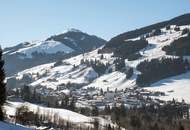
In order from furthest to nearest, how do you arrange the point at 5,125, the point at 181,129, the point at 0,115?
the point at 181,129 < the point at 0,115 < the point at 5,125

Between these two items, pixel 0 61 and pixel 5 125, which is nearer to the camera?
pixel 5 125

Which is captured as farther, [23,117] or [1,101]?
[23,117]

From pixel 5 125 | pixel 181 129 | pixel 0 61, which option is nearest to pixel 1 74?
pixel 0 61

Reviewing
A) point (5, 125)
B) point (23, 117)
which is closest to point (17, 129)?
point (5, 125)

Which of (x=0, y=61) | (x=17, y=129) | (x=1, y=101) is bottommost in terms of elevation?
(x=17, y=129)

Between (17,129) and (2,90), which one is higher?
(2,90)

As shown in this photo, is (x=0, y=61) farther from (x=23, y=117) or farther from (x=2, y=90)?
(x=23, y=117)

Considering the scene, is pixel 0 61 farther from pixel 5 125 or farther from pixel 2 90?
pixel 5 125

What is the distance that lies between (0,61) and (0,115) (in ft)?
38.0

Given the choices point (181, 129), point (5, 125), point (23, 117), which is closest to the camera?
point (5, 125)

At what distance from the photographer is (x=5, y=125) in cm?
8600

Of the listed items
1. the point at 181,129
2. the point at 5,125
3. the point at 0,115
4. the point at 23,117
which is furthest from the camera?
the point at 23,117

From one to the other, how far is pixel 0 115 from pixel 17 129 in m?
16.4

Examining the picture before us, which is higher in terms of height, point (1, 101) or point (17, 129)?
point (1, 101)
